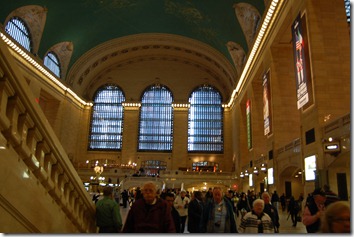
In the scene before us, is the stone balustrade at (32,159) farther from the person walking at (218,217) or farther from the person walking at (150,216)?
the person walking at (218,217)

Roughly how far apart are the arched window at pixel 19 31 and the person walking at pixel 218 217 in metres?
18.7

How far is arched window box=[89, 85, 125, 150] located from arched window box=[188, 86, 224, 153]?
712 cm

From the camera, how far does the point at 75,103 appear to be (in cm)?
2994

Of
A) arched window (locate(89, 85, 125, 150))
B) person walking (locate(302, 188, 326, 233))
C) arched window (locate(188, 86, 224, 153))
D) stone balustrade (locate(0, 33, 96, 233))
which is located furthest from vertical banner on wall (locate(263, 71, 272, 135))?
arched window (locate(89, 85, 125, 150))

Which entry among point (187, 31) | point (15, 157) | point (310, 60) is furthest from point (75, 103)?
point (15, 157)

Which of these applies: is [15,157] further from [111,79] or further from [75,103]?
[111,79]

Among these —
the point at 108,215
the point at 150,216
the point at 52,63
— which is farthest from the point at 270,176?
the point at 52,63

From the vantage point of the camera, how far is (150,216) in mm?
2918

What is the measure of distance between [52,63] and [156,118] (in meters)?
12.0

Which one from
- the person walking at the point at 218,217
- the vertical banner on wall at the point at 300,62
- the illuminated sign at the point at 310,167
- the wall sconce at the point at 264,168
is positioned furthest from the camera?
the wall sconce at the point at 264,168

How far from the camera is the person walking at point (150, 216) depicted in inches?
114

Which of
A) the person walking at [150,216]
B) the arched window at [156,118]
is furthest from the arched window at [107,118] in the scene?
the person walking at [150,216]

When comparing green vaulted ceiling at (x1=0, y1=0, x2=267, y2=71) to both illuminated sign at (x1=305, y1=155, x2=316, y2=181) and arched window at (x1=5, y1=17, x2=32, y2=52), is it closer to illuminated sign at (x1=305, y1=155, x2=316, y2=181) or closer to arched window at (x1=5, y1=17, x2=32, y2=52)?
arched window at (x1=5, y1=17, x2=32, y2=52)

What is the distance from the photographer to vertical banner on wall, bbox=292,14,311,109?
11723mm
